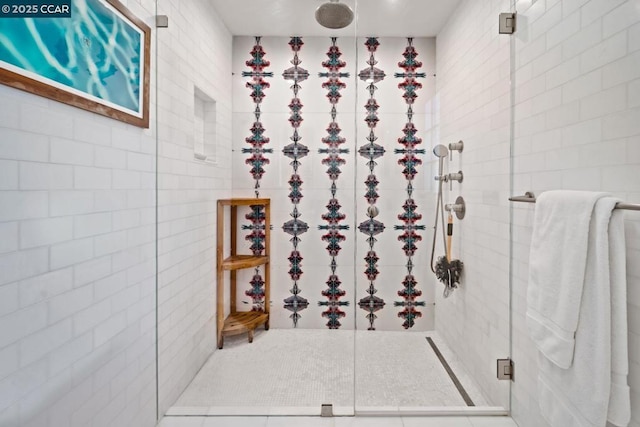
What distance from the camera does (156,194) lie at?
177cm

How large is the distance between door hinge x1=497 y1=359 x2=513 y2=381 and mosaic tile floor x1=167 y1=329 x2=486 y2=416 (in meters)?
0.19

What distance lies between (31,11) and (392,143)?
1.56 m

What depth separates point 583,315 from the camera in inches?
46.6

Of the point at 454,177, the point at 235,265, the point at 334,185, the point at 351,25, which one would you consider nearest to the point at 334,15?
the point at 351,25

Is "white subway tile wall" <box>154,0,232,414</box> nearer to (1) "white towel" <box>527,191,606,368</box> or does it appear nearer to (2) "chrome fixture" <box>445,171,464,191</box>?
(2) "chrome fixture" <box>445,171,464,191</box>

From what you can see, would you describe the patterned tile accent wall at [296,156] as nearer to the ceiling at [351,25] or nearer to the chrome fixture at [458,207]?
the ceiling at [351,25]

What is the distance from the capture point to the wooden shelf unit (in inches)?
86.0

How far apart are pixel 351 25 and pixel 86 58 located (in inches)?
54.9

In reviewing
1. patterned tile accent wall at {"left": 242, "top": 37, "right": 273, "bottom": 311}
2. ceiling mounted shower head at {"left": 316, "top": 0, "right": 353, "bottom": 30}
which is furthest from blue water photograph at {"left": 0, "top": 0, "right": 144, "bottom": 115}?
ceiling mounted shower head at {"left": 316, "top": 0, "right": 353, "bottom": 30}

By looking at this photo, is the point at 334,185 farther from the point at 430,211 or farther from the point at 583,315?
the point at 583,315

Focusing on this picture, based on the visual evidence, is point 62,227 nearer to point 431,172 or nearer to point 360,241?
point 360,241

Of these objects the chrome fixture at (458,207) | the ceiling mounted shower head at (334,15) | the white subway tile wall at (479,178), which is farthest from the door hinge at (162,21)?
the chrome fixture at (458,207)

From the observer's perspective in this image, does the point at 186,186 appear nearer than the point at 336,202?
Yes

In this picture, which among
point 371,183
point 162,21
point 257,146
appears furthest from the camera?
point 257,146
